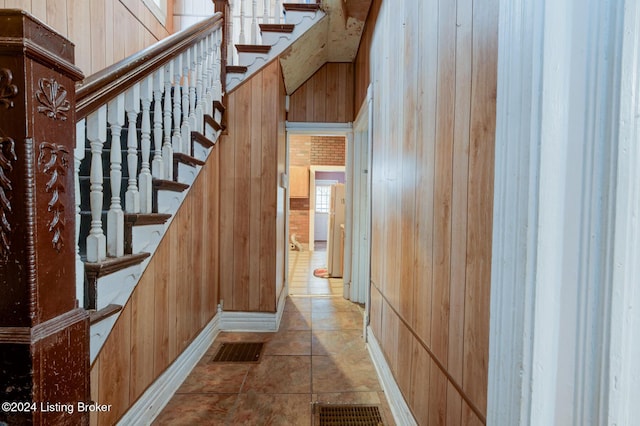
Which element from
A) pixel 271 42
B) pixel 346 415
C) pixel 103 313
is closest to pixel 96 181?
pixel 103 313

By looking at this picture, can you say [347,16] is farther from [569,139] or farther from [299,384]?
[299,384]

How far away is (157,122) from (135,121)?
0.66ft

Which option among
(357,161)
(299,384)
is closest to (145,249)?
(299,384)

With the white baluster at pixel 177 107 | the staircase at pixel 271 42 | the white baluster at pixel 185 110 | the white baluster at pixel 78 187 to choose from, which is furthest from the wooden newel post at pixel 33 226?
the staircase at pixel 271 42

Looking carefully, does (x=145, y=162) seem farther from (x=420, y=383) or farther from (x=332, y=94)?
(x=332, y=94)

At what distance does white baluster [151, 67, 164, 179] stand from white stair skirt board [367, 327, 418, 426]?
164 centimetres

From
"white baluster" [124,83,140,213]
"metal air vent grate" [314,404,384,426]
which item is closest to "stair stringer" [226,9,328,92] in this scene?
"white baluster" [124,83,140,213]

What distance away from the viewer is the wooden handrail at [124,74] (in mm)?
913

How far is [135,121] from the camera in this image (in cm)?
127

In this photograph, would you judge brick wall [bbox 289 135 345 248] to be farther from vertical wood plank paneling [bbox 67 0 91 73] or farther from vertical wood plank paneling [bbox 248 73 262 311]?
vertical wood plank paneling [bbox 67 0 91 73]

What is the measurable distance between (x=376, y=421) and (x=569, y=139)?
1.59 meters

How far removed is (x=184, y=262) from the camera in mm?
1876

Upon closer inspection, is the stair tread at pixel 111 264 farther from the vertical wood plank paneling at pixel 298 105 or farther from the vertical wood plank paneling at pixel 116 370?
the vertical wood plank paneling at pixel 298 105

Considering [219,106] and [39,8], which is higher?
[39,8]
